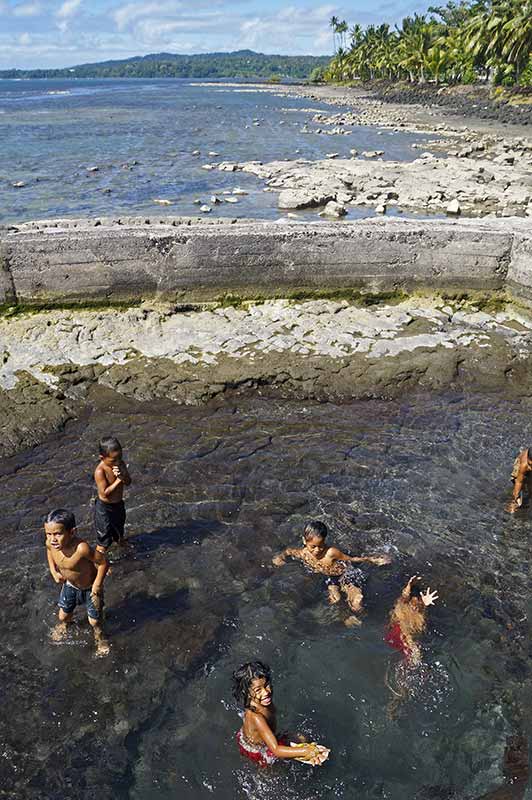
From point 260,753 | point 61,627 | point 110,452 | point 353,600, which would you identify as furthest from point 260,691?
point 110,452

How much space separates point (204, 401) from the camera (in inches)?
320

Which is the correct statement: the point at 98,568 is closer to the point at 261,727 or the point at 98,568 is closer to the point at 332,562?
the point at 261,727

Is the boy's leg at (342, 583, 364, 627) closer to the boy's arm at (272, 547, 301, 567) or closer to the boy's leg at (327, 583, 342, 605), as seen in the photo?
the boy's leg at (327, 583, 342, 605)

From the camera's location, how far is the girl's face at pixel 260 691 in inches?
152

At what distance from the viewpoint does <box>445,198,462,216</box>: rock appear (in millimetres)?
16062

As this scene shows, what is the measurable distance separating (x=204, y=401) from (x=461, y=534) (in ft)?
12.1

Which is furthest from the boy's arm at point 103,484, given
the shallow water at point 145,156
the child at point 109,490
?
the shallow water at point 145,156

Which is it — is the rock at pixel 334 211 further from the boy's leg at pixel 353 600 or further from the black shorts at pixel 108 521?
the boy's leg at pixel 353 600

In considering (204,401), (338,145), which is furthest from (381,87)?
(204,401)

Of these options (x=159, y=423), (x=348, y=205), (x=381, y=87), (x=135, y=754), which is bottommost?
(x=135, y=754)

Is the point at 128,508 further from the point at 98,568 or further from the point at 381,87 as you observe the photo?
the point at 381,87

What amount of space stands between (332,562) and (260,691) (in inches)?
70.4

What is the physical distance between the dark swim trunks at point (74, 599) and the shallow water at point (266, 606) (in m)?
0.23

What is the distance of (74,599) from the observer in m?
4.87
